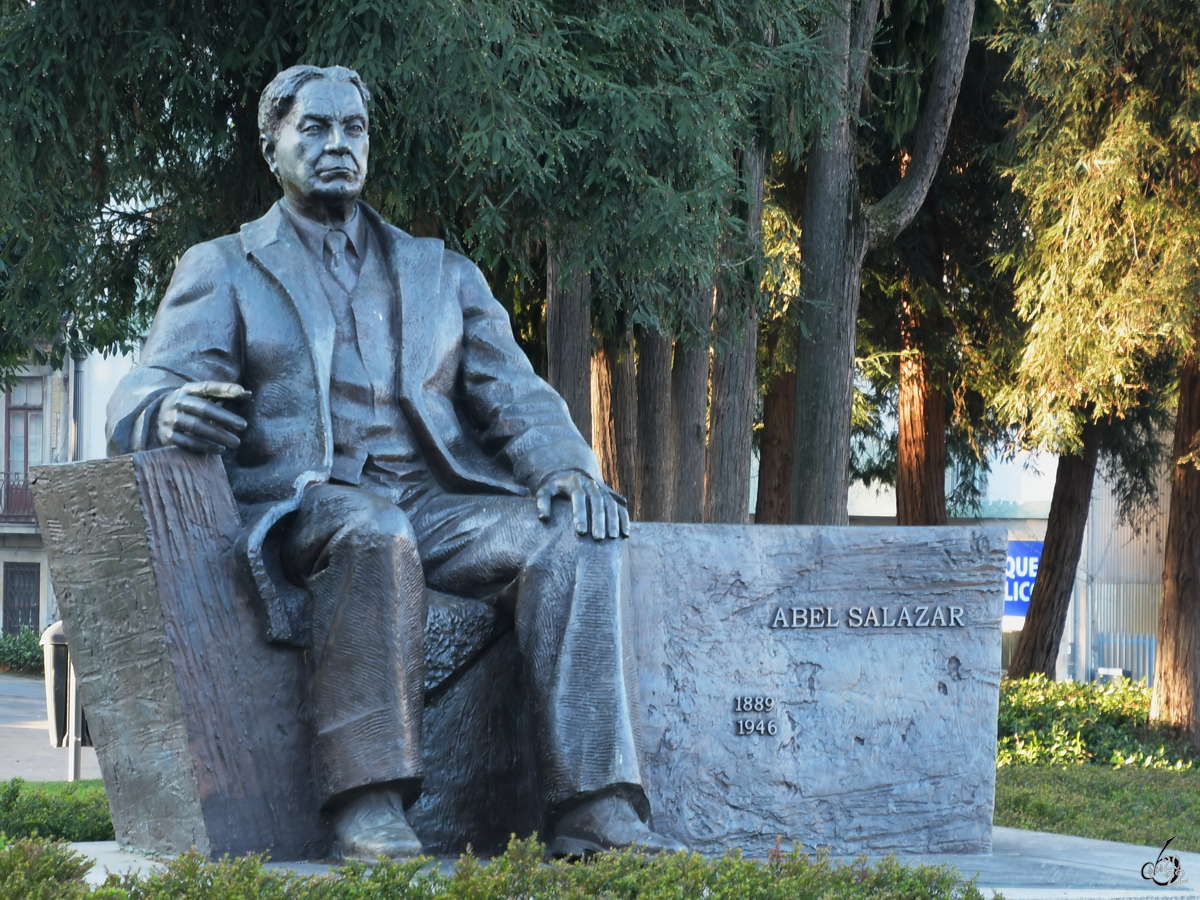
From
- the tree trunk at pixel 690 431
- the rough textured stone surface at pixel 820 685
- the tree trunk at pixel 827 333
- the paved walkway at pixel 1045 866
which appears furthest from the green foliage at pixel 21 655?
the rough textured stone surface at pixel 820 685

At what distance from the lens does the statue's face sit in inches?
189

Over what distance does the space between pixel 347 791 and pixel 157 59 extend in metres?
5.12

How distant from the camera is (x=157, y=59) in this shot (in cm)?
830

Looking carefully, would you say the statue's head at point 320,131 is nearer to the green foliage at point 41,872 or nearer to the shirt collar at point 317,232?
the shirt collar at point 317,232

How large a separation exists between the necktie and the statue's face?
12 cm

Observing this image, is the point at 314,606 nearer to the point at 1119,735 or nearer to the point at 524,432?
the point at 524,432

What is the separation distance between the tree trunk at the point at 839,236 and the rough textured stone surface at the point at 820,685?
5.24 meters

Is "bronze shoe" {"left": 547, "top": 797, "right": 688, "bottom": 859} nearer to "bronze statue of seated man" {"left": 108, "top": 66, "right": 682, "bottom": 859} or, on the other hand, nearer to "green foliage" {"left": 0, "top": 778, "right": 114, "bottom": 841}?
"bronze statue of seated man" {"left": 108, "top": 66, "right": 682, "bottom": 859}

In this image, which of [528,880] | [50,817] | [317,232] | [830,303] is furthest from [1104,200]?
[528,880]

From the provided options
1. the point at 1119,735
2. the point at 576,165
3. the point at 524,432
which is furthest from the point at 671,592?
the point at 1119,735

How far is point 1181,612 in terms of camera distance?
1346 cm

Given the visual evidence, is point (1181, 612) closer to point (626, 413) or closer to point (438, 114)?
point (626, 413)

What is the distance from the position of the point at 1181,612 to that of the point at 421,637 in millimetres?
10412

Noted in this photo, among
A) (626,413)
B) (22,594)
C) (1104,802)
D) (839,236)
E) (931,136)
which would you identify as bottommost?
(1104,802)
